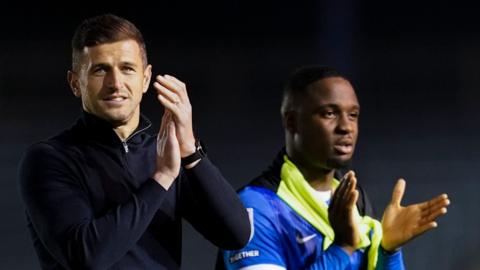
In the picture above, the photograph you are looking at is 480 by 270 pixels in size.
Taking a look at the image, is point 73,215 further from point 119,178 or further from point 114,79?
point 114,79

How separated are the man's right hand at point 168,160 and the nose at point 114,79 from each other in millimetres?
102

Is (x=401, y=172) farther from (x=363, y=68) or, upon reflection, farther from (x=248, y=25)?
(x=248, y=25)

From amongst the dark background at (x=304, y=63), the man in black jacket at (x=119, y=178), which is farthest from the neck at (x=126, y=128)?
the dark background at (x=304, y=63)

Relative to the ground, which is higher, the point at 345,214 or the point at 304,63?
the point at 304,63

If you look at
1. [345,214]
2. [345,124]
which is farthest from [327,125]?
[345,214]

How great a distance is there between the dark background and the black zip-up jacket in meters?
1.46

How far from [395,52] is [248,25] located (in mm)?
539

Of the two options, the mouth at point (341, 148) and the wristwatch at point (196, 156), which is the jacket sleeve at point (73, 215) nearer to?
the wristwatch at point (196, 156)

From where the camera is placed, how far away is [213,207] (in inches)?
51.9

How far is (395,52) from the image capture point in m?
3.08

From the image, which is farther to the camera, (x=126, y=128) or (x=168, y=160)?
(x=126, y=128)

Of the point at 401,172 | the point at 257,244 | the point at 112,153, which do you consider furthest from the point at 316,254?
the point at 401,172

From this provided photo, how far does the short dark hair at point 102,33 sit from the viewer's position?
1.33 meters

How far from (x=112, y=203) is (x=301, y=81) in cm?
65
